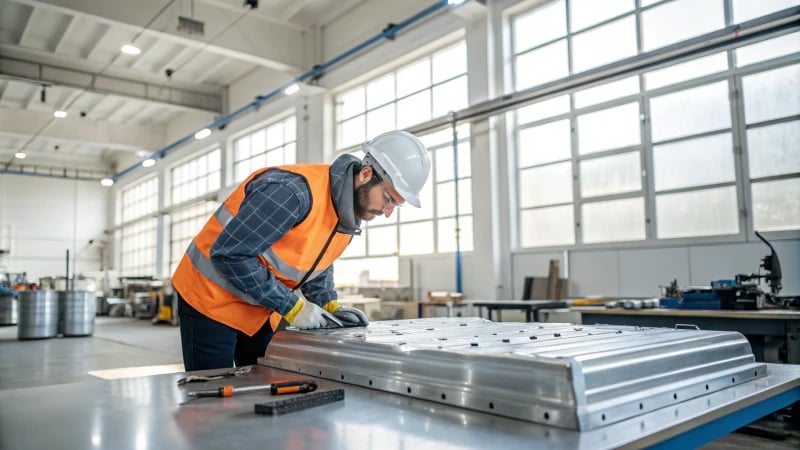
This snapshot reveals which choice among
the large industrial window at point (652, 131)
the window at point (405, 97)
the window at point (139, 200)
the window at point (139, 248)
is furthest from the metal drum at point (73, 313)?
the large industrial window at point (652, 131)

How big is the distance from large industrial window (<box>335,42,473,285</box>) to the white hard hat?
18.4 ft

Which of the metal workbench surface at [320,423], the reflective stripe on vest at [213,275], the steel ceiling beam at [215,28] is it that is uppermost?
the steel ceiling beam at [215,28]

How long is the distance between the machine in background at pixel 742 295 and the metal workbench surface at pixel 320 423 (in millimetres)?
2860

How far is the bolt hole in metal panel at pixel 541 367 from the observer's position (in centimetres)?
93

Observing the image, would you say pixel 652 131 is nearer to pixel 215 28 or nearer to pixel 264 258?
pixel 264 258

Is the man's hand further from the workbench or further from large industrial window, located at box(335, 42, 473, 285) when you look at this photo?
large industrial window, located at box(335, 42, 473, 285)

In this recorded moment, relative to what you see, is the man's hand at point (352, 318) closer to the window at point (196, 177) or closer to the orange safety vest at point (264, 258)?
the orange safety vest at point (264, 258)

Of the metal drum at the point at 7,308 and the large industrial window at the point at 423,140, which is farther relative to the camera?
the metal drum at the point at 7,308

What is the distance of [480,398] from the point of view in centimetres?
102

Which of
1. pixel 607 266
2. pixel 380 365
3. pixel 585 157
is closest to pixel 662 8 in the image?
pixel 585 157

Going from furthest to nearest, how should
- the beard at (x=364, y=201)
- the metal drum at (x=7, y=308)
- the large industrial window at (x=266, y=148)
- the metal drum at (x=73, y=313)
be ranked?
1. the metal drum at (x=7, y=308)
2. the large industrial window at (x=266, y=148)
3. the metal drum at (x=73, y=313)
4. the beard at (x=364, y=201)

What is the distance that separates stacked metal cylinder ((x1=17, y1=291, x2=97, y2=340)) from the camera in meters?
8.84

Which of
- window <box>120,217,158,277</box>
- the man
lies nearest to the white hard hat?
the man

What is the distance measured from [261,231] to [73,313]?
9335 millimetres
